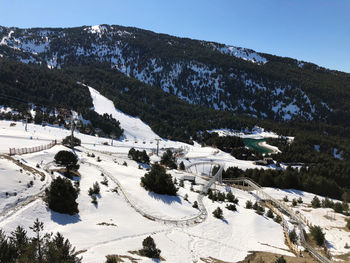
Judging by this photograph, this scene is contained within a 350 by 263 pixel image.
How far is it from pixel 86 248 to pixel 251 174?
196 ft

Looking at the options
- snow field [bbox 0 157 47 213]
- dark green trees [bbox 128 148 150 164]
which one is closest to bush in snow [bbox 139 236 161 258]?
snow field [bbox 0 157 47 213]

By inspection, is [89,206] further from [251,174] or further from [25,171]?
[251,174]

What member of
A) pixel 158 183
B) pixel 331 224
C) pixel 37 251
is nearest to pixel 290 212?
pixel 331 224

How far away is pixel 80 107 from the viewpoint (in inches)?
4717

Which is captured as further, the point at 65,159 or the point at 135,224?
the point at 65,159

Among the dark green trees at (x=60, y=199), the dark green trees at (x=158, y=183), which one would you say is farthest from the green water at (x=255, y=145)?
the dark green trees at (x=60, y=199)

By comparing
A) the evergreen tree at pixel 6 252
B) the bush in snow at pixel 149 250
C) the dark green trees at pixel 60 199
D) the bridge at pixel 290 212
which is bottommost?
the bridge at pixel 290 212

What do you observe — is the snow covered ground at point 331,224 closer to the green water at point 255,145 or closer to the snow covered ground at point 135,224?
the snow covered ground at point 135,224

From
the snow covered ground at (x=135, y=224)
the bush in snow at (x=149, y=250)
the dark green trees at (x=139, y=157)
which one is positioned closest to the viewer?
the bush in snow at (x=149, y=250)

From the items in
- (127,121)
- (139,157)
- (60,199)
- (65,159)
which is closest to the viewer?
(60,199)

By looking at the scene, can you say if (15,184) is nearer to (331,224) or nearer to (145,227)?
(145,227)

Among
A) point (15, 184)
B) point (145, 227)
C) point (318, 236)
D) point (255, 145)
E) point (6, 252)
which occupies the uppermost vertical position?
point (6, 252)

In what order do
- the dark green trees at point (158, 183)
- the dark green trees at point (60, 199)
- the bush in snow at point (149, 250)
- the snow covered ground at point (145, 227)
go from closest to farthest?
the bush in snow at point (149, 250), the snow covered ground at point (145, 227), the dark green trees at point (60, 199), the dark green trees at point (158, 183)

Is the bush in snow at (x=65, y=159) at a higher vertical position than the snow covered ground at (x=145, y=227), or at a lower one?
higher
